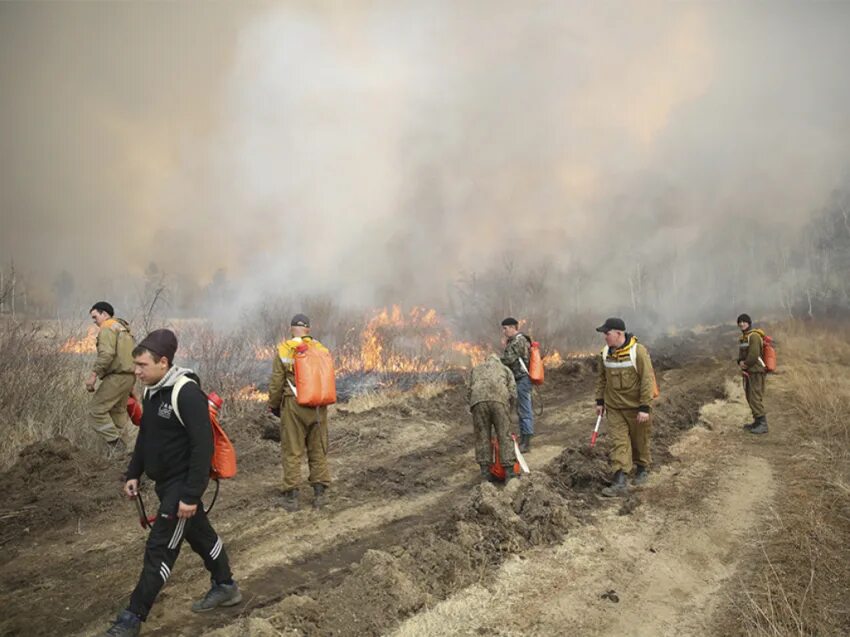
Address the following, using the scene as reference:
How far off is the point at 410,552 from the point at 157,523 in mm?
1987

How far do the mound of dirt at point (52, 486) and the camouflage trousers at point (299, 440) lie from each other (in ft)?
7.12

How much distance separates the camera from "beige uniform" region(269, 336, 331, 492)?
18.8 feet

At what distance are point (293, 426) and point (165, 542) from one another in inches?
99.7

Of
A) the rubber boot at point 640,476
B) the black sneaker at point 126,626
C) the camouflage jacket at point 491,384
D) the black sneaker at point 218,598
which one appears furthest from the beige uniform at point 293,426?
the rubber boot at point 640,476

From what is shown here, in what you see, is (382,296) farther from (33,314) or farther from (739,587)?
(739,587)

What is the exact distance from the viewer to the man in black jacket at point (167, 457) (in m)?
3.16

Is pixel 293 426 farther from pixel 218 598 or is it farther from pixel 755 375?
pixel 755 375

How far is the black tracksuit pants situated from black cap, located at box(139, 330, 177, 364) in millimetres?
841

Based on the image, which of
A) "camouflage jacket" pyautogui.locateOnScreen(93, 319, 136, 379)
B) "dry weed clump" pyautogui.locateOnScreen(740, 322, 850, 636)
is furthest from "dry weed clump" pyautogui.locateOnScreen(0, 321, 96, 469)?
"dry weed clump" pyautogui.locateOnScreen(740, 322, 850, 636)

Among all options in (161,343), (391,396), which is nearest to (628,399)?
(161,343)

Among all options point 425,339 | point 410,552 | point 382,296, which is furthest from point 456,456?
point 382,296

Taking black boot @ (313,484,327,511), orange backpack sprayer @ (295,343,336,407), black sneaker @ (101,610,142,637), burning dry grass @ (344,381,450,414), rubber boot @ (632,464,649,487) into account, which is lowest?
→ burning dry grass @ (344,381,450,414)

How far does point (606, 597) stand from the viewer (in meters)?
3.86

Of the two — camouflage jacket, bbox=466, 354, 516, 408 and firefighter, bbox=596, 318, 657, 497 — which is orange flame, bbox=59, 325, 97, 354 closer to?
camouflage jacket, bbox=466, 354, 516, 408
